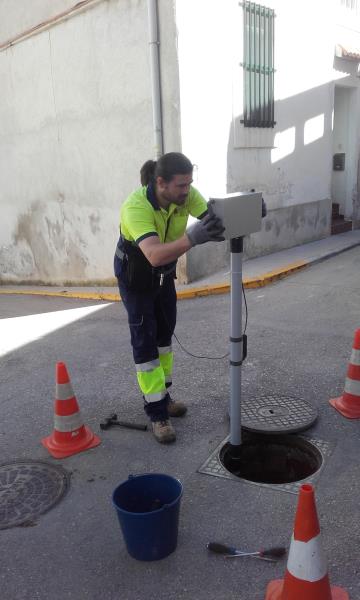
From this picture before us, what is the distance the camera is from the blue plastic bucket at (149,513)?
2.39 meters

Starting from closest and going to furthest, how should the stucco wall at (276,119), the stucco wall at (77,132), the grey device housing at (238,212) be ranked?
the grey device housing at (238,212) → the stucco wall at (276,119) → the stucco wall at (77,132)

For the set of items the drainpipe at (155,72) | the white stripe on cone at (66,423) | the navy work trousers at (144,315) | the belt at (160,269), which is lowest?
the white stripe on cone at (66,423)

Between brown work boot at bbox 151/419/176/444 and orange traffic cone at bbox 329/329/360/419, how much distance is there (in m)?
1.24

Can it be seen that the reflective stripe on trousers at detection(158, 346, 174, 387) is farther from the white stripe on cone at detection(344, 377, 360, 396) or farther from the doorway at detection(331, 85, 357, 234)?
the doorway at detection(331, 85, 357, 234)

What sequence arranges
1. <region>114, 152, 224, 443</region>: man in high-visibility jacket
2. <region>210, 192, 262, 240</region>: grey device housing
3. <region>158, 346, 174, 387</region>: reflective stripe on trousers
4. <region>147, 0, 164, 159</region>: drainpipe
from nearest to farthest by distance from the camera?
<region>210, 192, 262, 240</region>: grey device housing, <region>114, 152, 224, 443</region>: man in high-visibility jacket, <region>158, 346, 174, 387</region>: reflective stripe on trousers, <region>147, 0, 164, 159</region>: drainpipe

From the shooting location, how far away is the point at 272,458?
11.4 feet

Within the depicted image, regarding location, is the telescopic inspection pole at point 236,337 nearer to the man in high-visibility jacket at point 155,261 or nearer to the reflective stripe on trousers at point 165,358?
the man in high-visibility jacket at point 155,261

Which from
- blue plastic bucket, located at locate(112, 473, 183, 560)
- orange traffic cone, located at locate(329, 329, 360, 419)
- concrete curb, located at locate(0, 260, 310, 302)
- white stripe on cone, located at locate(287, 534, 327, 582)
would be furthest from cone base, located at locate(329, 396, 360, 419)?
concrete curb, located at locate(0, 260, 310, 302)

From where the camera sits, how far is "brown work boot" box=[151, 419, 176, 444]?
3.50m

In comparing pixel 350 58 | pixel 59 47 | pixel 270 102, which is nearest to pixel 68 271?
pixel 59 47

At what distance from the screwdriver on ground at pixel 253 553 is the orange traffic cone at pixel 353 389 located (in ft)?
4.90

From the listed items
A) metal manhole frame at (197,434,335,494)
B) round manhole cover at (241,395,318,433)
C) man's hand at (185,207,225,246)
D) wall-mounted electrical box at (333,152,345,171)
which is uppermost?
wall-mounted electrical box at (333,152,345,171)

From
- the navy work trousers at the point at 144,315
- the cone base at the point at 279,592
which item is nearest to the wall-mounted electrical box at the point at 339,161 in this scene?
the navy work trousers at the point at 144,315

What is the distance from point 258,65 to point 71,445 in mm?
7202
